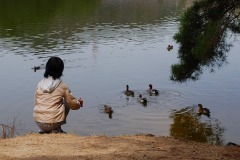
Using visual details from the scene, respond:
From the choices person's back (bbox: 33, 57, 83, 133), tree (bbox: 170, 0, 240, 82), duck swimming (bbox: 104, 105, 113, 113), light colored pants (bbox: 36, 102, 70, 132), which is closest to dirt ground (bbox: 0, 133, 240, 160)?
light colored pants (bbox: 36, 102, 70, 132)

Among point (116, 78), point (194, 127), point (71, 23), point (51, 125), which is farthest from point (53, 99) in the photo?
point (71, 23)

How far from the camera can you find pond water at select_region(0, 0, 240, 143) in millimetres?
15453

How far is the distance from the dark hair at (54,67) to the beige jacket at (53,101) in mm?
110

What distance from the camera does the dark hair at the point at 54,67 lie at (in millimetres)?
6890

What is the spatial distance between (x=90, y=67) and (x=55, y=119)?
17.3m

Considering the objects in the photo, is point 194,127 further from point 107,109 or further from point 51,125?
point 51,125

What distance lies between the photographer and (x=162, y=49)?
28828 millimetres

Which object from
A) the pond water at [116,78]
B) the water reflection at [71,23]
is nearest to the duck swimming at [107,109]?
the pond water at [116,78]

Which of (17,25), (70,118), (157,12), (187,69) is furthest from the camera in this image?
(157,12)

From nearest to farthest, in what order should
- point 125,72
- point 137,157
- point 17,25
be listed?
point 137,157
point 125,72
point 17,25

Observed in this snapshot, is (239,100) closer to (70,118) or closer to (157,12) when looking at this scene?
(70,118)

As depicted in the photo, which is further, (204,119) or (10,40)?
(10,40)

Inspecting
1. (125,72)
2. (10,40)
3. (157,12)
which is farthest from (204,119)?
(157,12)

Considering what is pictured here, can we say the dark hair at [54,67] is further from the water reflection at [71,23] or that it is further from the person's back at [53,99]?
the water reflection at [71,23]
